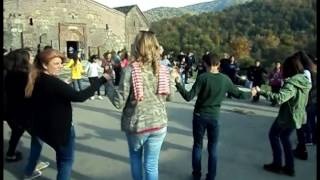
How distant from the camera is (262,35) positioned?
6012 centimetres

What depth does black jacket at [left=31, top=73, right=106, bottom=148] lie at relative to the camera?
4.54m

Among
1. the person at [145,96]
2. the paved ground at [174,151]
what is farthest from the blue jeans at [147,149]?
the paved ground at [174,151]

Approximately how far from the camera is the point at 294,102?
591 cm

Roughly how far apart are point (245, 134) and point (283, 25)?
53.6 meters

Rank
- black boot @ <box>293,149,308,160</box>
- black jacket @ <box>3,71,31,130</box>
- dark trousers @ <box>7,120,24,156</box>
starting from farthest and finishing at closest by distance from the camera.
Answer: black boot @ <box>293,149,308,160</box>, dark trousers @ <box>7,120,24,156</box>, black jacket @ <box>3,71,31,130</box>

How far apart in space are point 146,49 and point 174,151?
3.48 m

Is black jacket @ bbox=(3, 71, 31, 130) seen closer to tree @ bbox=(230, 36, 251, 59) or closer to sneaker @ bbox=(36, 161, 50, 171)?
sneaker @ bbox=(36, 161, 50, 171)

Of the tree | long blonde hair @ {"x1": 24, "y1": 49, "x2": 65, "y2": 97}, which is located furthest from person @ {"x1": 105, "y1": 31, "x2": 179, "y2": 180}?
the tree

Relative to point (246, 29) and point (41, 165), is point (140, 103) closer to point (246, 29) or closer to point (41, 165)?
point (41, 165)

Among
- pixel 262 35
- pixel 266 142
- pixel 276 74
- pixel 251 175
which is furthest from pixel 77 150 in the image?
pixel 262 35

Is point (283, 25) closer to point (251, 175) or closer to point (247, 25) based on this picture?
point (247, 25)

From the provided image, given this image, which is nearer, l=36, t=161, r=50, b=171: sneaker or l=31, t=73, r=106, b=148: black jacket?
l=31, t=73, r=106, b=148: black jacket

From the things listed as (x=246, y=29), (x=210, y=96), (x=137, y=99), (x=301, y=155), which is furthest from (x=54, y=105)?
(x=246, y=29)

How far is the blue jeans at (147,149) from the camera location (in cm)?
434
